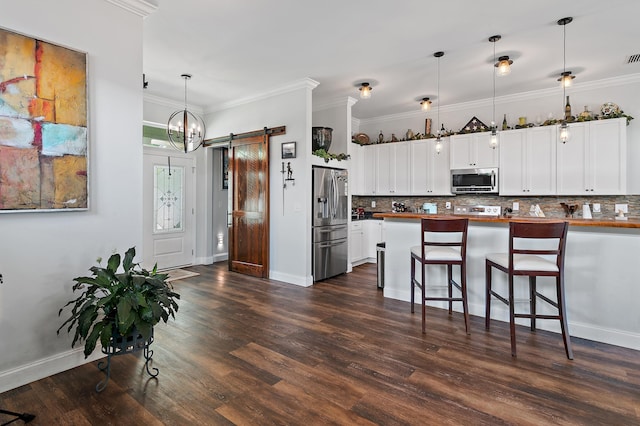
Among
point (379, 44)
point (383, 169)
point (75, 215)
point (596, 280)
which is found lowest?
point (596, 280)

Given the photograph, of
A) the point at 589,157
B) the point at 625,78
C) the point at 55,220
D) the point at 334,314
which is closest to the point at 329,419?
the point at 334,314

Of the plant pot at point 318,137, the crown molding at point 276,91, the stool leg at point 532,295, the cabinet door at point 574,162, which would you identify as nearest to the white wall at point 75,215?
the crown molding at point 276,91

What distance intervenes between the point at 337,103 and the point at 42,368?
16.8 feet

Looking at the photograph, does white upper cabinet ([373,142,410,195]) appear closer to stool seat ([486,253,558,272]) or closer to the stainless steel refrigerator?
the stainless steel refrigerator

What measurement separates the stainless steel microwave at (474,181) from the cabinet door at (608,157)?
127 cm

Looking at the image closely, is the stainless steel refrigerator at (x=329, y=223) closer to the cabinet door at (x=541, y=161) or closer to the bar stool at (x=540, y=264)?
the bar stool at (x=540, y=264)

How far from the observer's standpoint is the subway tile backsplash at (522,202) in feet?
15.9

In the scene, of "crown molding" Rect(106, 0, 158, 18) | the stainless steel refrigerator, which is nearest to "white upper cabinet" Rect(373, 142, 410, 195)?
the stainless steel refrigerator

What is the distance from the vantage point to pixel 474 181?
573cm

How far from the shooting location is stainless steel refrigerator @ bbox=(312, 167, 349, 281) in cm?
502

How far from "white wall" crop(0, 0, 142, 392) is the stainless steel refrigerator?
267cm

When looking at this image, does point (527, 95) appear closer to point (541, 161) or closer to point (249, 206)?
point (541, 161)

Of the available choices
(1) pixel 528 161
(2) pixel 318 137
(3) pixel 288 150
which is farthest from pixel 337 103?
(1) pixel 528 161

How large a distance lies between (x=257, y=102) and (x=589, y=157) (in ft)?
16.8
